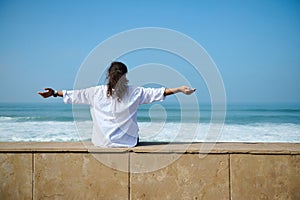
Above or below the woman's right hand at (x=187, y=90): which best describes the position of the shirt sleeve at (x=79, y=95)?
below

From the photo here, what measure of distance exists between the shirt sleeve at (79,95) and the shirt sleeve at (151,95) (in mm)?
Result: 502

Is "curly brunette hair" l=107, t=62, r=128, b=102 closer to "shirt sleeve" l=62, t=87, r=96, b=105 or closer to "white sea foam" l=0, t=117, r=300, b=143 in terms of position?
"shirt sleeve" l=62, t=87, r=96, b=105

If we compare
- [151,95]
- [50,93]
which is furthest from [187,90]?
[50,93]

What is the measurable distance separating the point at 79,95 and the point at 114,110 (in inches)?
15.3

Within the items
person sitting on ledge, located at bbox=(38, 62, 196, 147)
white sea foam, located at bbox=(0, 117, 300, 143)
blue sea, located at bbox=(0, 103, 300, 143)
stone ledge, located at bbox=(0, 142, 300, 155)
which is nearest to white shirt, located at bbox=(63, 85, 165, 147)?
person sitting on ledge, located at bbox=(38, 62, 196, 147)

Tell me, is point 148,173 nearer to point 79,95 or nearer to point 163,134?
point 79,95

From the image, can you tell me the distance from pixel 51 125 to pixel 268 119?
14647 mm

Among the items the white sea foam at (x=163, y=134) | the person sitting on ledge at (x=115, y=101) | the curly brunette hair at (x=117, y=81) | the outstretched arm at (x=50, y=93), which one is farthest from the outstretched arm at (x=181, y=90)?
the white sea foam at (x=163, y=134)

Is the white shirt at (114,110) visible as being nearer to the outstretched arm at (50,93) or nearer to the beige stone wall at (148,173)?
the outstretched arm at (50,93)

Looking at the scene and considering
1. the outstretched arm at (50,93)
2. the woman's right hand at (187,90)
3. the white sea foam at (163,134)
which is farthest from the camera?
the white sea foam at (163,134)

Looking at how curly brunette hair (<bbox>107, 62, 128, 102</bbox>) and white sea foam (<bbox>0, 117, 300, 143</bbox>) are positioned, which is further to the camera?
white sea foam (<bbox>0, 117, 300, 143</bbox>)

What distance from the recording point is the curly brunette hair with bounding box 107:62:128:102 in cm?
332

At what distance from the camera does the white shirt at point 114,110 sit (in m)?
3.31

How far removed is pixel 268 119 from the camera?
23.4m
